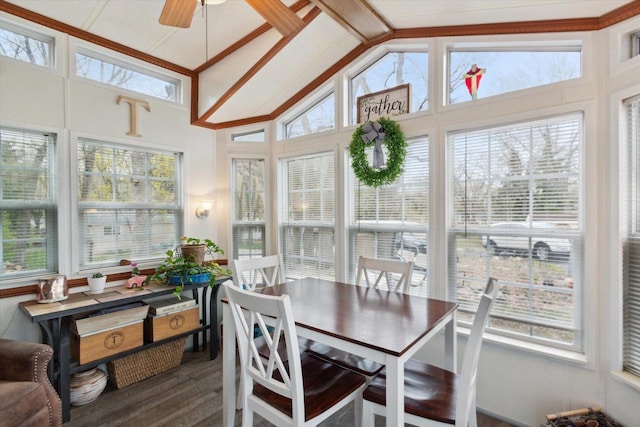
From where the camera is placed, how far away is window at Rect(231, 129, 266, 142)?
3829mm

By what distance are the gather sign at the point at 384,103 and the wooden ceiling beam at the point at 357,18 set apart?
0.50 m

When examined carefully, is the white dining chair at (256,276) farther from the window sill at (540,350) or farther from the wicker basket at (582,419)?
the wicker basket at (582,419)

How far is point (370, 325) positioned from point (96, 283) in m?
2.41

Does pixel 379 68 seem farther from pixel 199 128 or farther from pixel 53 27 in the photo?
pixel 53 27

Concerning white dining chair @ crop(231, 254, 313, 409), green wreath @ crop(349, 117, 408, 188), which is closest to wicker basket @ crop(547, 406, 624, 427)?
white dining chair @ crop(231, 254, 313, 409)

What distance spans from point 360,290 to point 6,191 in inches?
113

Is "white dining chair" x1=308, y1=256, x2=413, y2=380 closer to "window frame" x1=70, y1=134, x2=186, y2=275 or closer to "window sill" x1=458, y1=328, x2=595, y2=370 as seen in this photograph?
"window sill" x1=458, y1=328, x2=595, y2=370

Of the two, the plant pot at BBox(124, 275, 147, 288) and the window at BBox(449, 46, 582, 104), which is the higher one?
the window at BBox(449, 46, 582, 104)

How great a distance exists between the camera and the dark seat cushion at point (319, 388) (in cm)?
151

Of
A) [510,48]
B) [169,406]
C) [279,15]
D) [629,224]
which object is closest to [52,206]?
[169,406]

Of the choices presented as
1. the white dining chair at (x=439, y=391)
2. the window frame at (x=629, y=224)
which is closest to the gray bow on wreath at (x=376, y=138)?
the white dining chair at (x=439, y=391)

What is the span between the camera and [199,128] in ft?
11.8

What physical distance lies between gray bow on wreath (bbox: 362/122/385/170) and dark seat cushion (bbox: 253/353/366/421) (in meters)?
1.69

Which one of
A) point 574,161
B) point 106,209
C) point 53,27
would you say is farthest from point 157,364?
point 574,161
